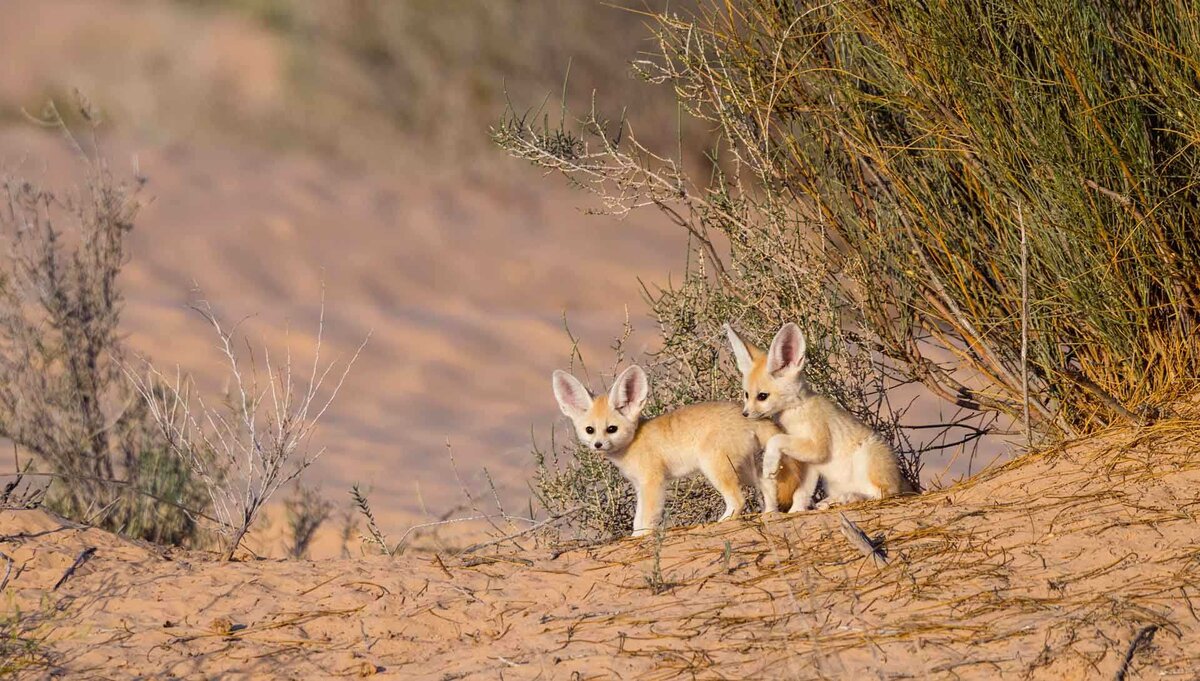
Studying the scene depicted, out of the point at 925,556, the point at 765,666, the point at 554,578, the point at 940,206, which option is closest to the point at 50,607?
the point at 554,578

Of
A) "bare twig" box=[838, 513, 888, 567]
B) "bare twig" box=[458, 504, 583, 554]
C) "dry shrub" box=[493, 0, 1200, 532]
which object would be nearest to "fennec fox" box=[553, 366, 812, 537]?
"bare twig" box=[458, 504, 583, 554]

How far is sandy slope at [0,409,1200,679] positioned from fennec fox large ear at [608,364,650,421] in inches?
27.8

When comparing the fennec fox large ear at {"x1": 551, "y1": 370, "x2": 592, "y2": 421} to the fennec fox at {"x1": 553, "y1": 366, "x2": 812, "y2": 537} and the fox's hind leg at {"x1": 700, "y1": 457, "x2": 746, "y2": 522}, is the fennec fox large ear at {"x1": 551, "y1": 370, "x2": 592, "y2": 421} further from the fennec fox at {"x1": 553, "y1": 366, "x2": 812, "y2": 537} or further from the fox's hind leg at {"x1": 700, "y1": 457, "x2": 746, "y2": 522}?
the fox's hind leg at {"x1": 700, "y1": 457, "x2": 746, "y2": 522}

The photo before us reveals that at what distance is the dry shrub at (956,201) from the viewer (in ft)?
19.8

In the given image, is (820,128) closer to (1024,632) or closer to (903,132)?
(903,132)

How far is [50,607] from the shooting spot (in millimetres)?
5387

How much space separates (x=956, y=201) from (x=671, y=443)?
1739 millimetres

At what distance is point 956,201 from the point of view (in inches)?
258

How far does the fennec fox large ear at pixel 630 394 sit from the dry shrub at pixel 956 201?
0.54 metres

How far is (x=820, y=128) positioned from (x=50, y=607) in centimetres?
401

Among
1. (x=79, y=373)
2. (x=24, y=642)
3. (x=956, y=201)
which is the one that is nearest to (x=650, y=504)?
(x=956, y=201)

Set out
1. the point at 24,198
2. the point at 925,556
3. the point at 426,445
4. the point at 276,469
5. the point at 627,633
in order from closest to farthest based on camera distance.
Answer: the point at 627,633 → the point at 925,556 → the point at 276,469 → the point at 24,198 → the point at 426,445

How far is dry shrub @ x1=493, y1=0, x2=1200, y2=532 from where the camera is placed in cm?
604

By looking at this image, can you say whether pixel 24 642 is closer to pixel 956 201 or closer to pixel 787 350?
pixel 787 350
